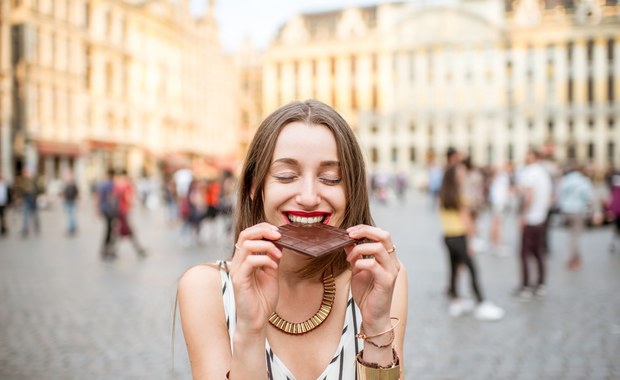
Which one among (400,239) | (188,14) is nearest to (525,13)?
(188,14)

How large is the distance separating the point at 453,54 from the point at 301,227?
2575 inches

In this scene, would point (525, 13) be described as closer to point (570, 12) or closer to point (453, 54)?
point (570, 12)

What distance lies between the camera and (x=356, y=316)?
170cm

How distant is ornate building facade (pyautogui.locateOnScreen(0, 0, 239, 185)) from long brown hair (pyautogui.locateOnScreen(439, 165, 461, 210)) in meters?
29.4

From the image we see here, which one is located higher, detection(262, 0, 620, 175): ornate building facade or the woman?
detection(262, 0, 620, 175): ornate building facade

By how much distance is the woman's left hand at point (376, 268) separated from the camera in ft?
4.86

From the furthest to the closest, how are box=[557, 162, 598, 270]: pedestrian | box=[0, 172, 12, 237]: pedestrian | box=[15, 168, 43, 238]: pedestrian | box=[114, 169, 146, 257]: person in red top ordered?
box=[15, 168, 43, 238]: pedestrian → box=[0, 172, 12, 237]: pedestrian → box=[114, 169, 146, 257]: person in red top → box=[557, 162, 598, 270]: pedestrian

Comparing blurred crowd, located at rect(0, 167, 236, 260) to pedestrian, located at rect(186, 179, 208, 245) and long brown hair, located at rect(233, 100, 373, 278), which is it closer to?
pedestrian, located at rect(186, 179, 208, 245)

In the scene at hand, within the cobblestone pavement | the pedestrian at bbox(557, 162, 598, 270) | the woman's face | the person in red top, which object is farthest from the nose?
the person in red top

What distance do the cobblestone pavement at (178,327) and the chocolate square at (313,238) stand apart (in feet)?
2.72

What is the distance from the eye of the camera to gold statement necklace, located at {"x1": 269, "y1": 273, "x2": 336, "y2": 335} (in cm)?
166

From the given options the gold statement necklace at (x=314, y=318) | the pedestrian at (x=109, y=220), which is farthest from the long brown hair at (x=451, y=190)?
the pedestrian at (x=109, y=220)

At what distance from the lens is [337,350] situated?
5.45ft

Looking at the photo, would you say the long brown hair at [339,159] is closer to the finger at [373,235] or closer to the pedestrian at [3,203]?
the finger at [373,235]
